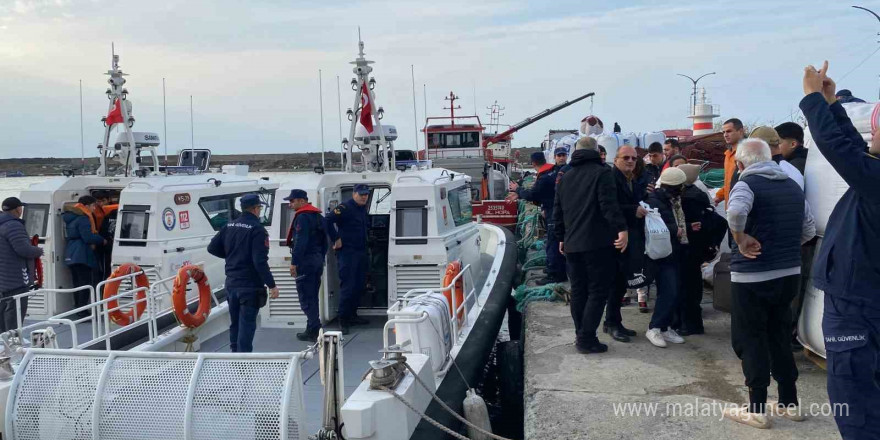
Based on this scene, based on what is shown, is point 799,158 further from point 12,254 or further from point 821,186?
point 12,254

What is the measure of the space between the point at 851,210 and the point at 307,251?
4.48m

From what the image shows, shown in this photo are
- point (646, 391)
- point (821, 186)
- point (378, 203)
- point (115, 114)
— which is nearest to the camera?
point (821, 186)

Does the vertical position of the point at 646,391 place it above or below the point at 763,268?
below

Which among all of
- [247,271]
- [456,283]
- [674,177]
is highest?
[674,177]

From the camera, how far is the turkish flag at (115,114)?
831 cm

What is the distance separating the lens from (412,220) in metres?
6.61

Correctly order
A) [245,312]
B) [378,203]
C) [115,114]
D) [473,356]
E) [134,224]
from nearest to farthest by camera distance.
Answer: [473,356] < [245,312] < [134,224] < [115,114] < [378,203]

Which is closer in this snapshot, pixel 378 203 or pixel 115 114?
pixel 115 114

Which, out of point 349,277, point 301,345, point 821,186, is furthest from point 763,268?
point 301,345

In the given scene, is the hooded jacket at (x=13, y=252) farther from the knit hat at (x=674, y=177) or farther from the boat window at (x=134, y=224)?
the knit hat at (x=674, y=177)

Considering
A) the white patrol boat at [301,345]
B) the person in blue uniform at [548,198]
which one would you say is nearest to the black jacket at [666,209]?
the white patrol boat at [301,345]

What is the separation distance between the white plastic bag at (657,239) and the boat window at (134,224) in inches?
208

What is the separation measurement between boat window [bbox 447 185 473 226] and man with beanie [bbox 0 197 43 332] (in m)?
4.12

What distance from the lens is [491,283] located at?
7.39 meters
